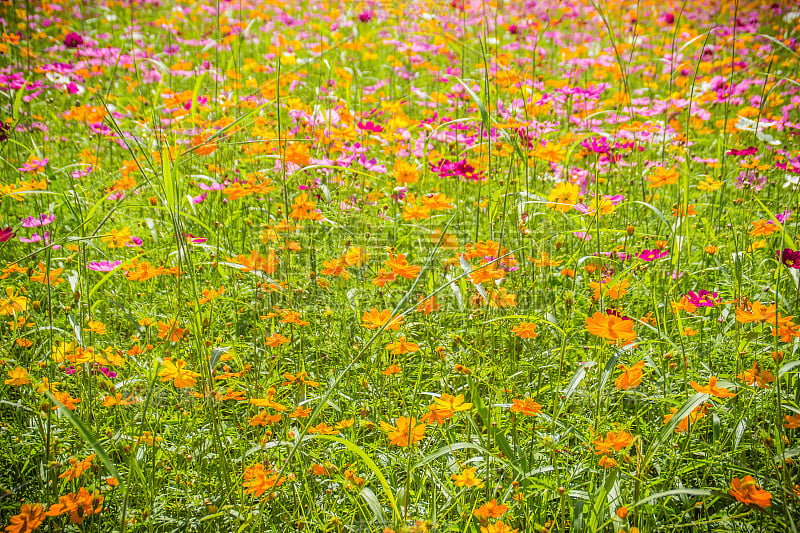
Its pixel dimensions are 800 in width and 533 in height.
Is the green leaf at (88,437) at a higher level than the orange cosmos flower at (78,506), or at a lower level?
higher

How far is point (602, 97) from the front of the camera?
3322 mm

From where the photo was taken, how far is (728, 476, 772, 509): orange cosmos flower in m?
0.74

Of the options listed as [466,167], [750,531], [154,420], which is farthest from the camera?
[466,167]

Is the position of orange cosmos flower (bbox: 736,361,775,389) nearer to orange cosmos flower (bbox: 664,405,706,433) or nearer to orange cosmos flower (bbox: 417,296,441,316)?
orange cosmos flower (bbox: 664,405,706,433)

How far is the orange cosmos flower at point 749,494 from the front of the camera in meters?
0.74

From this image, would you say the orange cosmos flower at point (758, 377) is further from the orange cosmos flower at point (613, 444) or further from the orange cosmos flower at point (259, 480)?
the orange cosmos flower at point (259, 480)

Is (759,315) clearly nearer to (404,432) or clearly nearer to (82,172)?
(404,432)

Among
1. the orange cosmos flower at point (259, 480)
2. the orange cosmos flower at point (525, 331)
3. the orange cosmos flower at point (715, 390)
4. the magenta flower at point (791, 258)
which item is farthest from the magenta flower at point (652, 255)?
the orange cosmos flower at point (259, 480)

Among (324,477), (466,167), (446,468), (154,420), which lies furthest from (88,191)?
(446,468)

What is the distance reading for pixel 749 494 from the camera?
0.75m

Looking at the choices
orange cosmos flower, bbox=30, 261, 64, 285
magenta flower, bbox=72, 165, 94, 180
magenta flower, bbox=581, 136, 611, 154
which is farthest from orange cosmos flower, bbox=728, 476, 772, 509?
magenta flower, bbox=72, 165, 94, 180

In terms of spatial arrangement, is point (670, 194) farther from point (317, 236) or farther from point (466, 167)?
point (317, 236)

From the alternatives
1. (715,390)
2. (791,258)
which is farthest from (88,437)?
(791,258)

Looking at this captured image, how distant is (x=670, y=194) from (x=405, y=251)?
44.4 inches
